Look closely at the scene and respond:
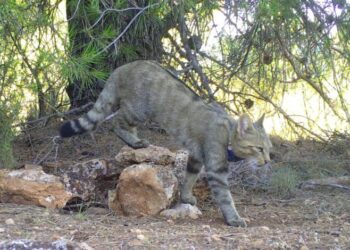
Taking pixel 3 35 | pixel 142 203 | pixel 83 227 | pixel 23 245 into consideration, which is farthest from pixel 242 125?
pixel 23 245

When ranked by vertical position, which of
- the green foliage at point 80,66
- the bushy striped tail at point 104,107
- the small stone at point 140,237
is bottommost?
the small stone at point 140,237

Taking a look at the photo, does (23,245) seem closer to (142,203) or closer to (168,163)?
(142,203)

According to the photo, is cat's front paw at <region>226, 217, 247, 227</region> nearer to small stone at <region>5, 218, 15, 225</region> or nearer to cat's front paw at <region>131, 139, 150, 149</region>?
cat's front paw at <region>131, 139, 150, 149</region>

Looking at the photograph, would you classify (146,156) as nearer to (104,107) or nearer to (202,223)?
(202,223)

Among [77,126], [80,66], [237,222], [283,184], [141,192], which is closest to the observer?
[237,222]

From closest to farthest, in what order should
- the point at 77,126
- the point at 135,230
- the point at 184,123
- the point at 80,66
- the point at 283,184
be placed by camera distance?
the point at 135,230, the point at 80,66, the point at 184,123, the point at 77,126, the point at 283,184

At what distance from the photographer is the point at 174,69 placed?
7426 millimetres

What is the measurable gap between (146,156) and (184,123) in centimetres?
52

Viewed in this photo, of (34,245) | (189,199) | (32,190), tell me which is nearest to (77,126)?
(32,190)

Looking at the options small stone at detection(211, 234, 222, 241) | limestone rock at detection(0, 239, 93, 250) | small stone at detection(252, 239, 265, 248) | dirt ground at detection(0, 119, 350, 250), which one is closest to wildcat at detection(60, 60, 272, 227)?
dirt ground at detection(0, 119, 350, 250)

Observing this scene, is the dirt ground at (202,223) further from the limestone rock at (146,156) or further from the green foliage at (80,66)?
the green foliage at (80,66)

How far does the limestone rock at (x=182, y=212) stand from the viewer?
5.25m

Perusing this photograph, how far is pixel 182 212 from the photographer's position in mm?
5277

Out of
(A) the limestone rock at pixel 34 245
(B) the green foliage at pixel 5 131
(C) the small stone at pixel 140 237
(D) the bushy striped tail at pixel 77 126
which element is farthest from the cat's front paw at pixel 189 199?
(A) the limestone rock at pixel 34 245
